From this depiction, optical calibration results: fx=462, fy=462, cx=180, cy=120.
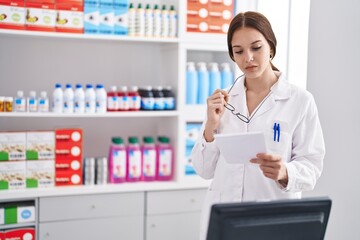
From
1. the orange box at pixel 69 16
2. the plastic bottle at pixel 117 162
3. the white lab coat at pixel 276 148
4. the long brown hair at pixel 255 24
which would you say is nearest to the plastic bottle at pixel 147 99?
the plastic bottle at pixel 117 162

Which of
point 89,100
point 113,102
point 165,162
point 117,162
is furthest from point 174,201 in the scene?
point 89,100

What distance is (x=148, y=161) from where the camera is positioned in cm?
344

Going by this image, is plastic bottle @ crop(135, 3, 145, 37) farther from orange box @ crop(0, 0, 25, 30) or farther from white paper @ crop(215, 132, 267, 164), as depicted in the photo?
white paper @ crop(215, 132, 267, 164)

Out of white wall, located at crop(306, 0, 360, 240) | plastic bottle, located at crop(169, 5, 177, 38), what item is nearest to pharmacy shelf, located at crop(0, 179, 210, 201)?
white wall, located at crop(306, 0, 360, 240)

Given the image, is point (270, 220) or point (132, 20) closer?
point (270, 220)

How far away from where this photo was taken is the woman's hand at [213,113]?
6.68 feet

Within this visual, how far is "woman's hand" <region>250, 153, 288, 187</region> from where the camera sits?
1.74m

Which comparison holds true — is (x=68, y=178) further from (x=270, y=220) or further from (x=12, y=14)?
(x=270, y=220)

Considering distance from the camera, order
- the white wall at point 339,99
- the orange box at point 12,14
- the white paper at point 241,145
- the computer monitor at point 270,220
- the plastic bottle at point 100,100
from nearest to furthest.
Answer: the computer monitor at point 270,220 → the white paper at point 241,145 → the white wall at point 339,99 → the orange box at point 12,14 → the plastic bottle at point 100,100

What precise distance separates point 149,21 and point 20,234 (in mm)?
1720

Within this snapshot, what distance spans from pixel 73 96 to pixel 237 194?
1622 millimetres

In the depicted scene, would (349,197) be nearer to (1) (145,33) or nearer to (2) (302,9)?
(2) (302,9)

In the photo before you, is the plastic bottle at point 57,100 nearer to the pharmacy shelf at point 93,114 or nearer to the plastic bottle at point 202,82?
the pharmacy shelf at point 93,114

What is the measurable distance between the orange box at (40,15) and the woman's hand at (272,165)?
194 cm
